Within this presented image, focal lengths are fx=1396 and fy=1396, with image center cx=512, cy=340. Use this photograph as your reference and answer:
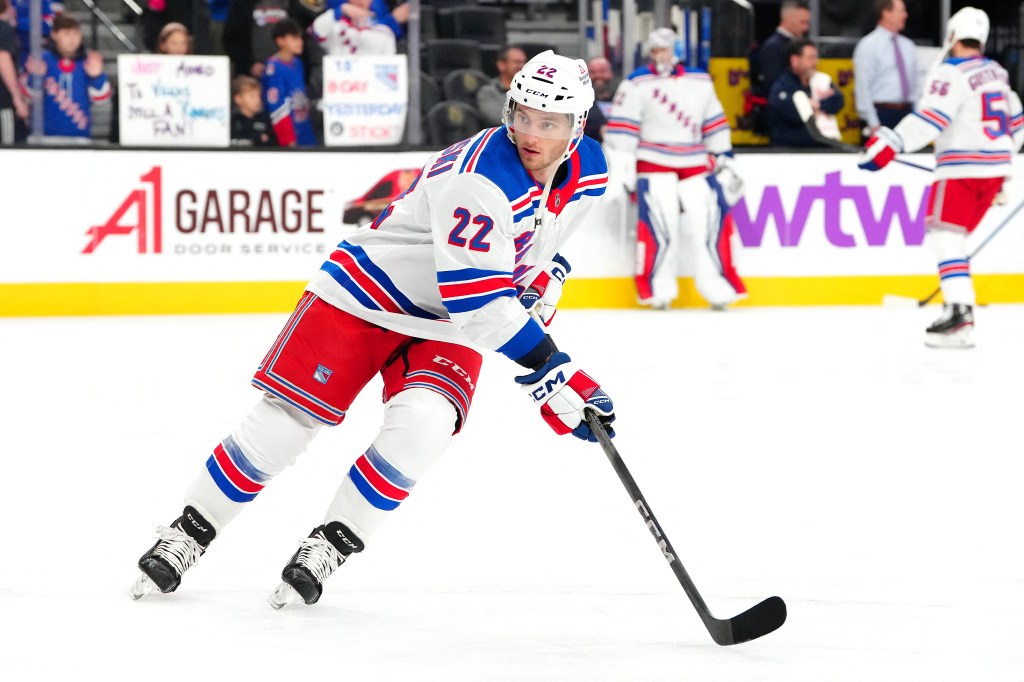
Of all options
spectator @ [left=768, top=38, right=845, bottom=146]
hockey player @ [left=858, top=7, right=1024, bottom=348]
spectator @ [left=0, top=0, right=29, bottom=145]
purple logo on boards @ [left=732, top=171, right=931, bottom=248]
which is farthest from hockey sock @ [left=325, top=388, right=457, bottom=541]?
spectator @ [left=768, top=38, right=845, bottom=146]

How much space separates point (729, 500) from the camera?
3102 mm

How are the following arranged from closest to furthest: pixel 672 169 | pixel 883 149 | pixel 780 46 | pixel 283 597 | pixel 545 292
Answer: pixel 283 597, pixel 545 292, pixel 883 149, pixel 672 169, pixel 780 46

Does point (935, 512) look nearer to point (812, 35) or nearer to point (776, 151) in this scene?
point (776, 151)

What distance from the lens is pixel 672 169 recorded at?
7586 mm

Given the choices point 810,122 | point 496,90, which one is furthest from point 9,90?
point 810,122

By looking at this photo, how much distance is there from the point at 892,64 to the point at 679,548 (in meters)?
5.87

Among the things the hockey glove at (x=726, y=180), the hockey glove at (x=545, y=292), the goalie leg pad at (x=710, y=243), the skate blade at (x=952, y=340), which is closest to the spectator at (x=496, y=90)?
the goalie leg pad at (x=710, y=243)

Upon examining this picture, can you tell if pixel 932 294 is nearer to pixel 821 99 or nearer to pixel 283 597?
pixel 821 99

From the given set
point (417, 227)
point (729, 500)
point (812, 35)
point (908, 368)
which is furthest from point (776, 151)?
point (417, 227)

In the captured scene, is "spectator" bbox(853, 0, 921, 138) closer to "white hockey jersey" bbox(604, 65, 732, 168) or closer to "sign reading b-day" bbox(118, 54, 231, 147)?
"white hockey jersey" bbox(604, 65, 732, 168)

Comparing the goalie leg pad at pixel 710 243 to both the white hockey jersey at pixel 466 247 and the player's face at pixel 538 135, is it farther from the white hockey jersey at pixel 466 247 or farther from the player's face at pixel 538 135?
the player's face at pixel 538 135

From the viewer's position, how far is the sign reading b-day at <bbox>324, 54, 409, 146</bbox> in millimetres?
7270

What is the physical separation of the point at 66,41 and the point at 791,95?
3.85 meters

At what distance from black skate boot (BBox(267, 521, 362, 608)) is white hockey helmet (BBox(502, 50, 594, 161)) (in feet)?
2.34
